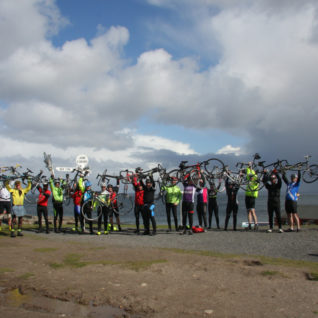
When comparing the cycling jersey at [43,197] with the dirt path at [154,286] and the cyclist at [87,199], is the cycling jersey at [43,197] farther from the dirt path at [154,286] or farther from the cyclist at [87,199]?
the dirt path at [154,286]

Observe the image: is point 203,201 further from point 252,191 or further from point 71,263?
point 71,263

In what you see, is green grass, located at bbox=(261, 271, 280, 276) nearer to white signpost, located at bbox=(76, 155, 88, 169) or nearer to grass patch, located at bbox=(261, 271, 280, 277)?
grass patch, located at bbox=(261, 271, 280, 277)

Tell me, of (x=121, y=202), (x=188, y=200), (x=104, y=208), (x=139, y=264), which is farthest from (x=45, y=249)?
(x=188, y=200)

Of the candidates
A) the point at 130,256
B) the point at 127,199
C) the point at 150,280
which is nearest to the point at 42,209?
the point at 127,199

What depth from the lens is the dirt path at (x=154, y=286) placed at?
537 cm

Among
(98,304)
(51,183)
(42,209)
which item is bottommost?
(98,304)

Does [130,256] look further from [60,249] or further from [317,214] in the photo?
[317,214]

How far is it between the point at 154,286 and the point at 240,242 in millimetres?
6018

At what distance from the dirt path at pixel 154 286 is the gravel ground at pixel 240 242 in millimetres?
1177

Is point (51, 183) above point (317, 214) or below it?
above

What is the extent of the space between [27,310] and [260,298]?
3.78 meters

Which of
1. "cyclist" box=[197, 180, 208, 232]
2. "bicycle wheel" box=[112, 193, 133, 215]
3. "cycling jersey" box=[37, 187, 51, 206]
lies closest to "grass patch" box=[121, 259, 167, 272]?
"cyclist" box=[197, 180, 208, 232]

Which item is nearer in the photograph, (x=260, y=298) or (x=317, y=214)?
(x=260, y=298)

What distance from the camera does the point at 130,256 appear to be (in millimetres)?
9672
